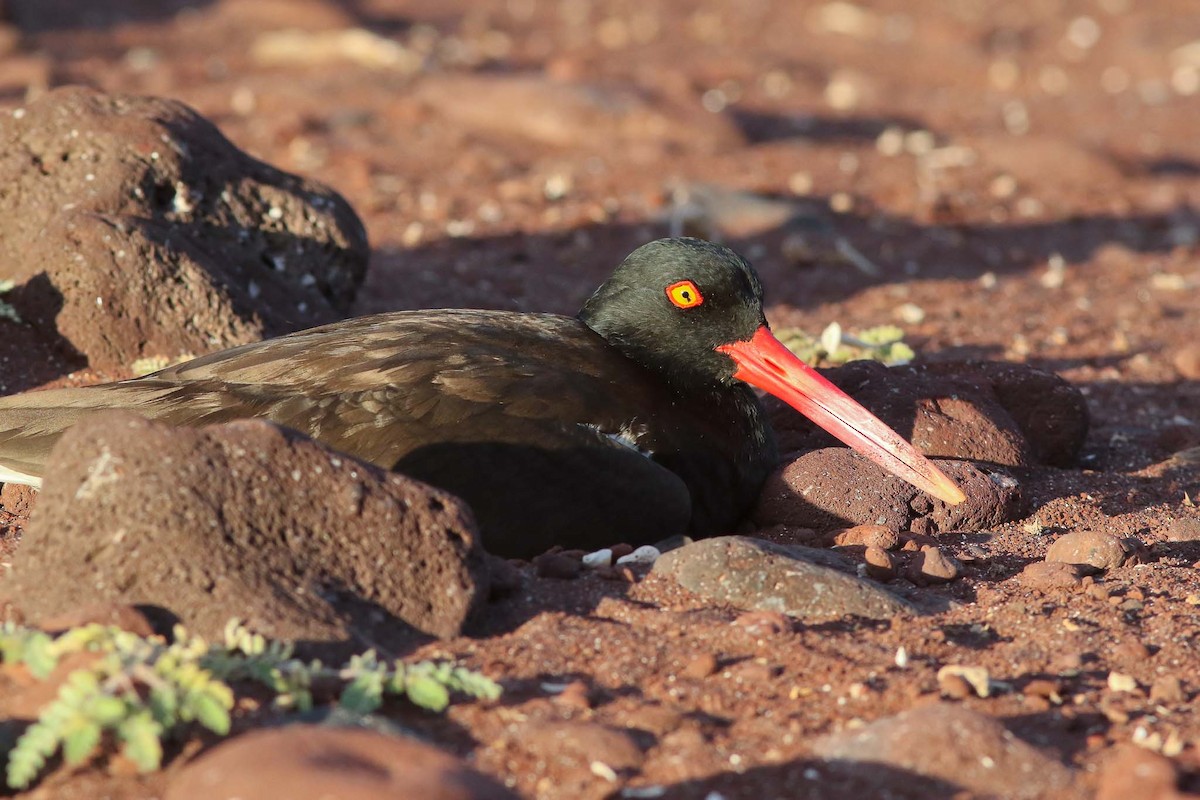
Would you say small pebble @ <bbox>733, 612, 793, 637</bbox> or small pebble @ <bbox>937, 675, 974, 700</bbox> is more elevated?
small pebble @ <bbox>733, 612, 793, 637</bbox>

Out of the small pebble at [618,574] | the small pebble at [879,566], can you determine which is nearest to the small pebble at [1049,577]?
the small pebble at [879,566]

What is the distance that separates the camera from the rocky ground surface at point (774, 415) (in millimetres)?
3434

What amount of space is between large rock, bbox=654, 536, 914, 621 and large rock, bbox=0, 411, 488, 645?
0.77 m

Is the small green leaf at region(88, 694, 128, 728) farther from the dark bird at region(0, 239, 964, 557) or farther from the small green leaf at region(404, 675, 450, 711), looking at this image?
the dark bird at region(0, 239, 964, 557)

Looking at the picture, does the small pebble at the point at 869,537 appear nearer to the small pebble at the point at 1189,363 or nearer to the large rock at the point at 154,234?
the large rock at the point at 154,234

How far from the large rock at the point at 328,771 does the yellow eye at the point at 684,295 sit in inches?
109

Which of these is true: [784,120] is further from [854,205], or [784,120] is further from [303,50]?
[303,50]

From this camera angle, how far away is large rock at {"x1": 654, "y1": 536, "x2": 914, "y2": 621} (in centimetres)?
423

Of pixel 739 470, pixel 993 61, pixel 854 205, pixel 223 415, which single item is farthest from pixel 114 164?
pixel 993 61

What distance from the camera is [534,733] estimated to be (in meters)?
3.41

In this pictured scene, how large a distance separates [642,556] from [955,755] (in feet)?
5.19

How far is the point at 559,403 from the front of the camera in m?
4.93

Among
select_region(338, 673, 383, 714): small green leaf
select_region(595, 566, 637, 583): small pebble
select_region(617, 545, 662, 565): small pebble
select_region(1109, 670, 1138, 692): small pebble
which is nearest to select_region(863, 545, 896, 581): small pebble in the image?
select_region(617, 545, 662, 565): small pebble

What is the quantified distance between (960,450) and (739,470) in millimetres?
1073
